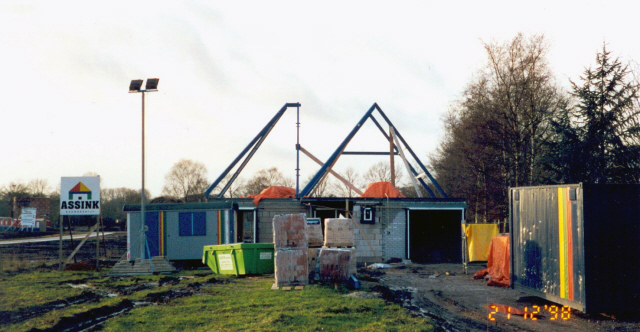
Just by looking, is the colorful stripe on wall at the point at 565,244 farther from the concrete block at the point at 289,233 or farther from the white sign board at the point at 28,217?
the white sign board at the point at 28,217

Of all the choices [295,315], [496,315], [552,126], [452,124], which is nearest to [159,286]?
[295,315]

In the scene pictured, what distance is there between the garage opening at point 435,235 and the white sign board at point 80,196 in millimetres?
15495

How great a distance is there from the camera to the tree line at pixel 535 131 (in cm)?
2666

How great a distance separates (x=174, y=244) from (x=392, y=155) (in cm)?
1451

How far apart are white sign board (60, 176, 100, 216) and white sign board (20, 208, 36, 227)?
4254 centimetres

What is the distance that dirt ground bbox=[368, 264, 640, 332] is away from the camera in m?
9.49

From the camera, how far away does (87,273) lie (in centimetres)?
1847

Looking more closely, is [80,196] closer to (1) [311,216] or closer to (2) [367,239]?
(1) [311,216]

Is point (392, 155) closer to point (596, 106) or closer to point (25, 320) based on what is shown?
point (596, 106)

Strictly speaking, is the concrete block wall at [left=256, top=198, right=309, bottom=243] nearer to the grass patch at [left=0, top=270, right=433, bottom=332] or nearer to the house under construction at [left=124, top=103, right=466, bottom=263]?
the house under construction at [left=124, top=103, right=466, bottom=263]

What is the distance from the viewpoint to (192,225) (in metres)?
21.5

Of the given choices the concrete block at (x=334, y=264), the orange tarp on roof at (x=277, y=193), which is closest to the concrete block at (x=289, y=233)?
the concrete block at (x=334, y=264)

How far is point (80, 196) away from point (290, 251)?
9728 millimetres

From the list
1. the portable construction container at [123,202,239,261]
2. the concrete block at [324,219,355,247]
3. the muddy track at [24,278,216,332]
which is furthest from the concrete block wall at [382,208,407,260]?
the muddy track at [24,278,216,332]
